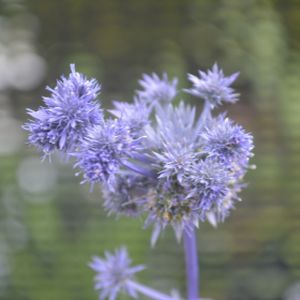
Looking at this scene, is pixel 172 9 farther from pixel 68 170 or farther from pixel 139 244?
pixel 139 244

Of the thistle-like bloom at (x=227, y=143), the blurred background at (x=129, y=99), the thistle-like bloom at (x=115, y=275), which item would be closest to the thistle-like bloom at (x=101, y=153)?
the thistle-like bloom at (x=227, y=143)

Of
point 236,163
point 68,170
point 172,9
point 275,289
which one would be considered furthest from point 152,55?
point 236,163

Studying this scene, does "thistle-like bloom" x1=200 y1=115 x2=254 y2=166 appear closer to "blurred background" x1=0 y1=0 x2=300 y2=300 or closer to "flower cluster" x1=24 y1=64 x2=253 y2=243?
"flower cluster" x1=24 y1=64 x2=253 y2=243

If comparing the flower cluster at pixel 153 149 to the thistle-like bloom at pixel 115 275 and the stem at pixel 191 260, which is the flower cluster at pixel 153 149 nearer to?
the stem at pixel 191 260

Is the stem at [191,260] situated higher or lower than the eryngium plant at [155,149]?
lower

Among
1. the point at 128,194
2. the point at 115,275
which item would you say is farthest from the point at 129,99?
the point at 128,194

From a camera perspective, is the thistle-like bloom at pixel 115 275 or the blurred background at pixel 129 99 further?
the blurred background at pixel 129 99

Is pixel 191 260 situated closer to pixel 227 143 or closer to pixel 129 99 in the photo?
pixel 227 143
